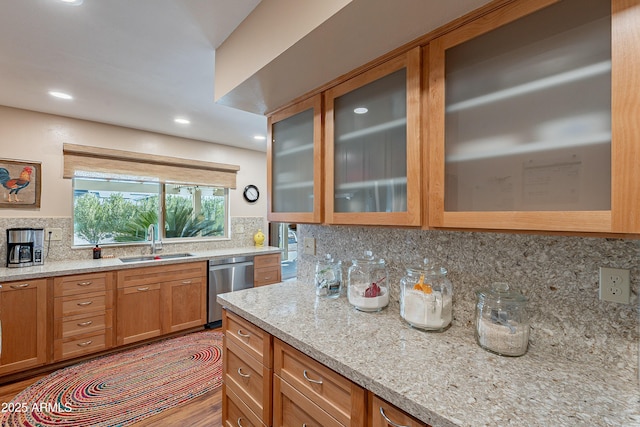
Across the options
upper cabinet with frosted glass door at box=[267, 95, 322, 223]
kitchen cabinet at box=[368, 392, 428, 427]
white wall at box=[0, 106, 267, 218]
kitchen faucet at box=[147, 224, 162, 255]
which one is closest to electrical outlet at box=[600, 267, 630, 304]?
kitchen cabinet at box=[368, 392, 428, 427]

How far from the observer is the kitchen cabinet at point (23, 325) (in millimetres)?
2299

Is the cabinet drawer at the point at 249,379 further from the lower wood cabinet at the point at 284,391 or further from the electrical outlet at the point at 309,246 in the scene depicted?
the electrical outlet at the point at 309,246

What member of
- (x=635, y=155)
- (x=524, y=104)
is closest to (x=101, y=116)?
(x=524, y=104)

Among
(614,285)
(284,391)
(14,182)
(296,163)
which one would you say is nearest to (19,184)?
(14,182)

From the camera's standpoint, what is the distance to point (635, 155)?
701 mm

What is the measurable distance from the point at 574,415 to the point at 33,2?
2.65m

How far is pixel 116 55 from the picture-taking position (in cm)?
184

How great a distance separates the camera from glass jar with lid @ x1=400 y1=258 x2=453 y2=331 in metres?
1.20

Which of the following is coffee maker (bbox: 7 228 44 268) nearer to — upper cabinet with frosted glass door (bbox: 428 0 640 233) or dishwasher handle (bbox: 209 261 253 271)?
dishwasher handle (bbox: 209 261 253 271)

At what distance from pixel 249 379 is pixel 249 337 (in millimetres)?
219

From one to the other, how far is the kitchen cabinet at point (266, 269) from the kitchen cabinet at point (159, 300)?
2.28 feet

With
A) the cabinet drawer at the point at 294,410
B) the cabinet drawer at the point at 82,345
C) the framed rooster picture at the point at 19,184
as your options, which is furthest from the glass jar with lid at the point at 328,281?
the framed rooster picture at the point at 19,184

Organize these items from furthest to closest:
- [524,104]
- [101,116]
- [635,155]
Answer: [101,116] → [524,104] → [635,155]

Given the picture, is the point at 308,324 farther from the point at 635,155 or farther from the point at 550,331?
the point at 635,155
